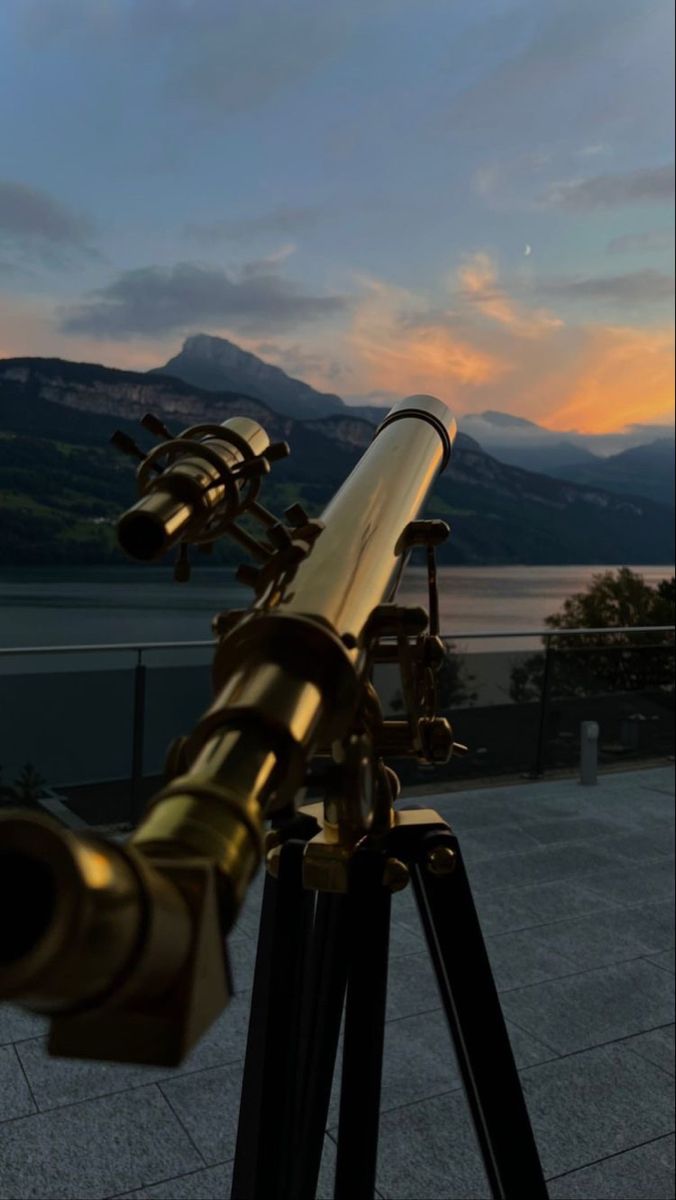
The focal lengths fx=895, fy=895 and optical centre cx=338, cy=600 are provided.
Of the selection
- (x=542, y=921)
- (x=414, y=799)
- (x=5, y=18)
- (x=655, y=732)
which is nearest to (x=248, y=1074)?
(x=542, y=921)

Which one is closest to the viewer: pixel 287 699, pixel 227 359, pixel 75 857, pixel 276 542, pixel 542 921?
pixel 75 857

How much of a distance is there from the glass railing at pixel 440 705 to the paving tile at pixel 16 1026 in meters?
1.08

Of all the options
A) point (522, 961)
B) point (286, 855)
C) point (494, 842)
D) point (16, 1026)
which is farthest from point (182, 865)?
point (494, 842)

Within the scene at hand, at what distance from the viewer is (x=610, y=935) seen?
3764 mm

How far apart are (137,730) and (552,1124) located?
10.4 feet

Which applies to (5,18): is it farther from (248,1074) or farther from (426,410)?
(248,1074)

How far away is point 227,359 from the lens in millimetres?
22344

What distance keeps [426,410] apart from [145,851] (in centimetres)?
122

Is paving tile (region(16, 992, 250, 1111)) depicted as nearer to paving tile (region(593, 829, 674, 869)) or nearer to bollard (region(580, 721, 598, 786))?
paving tile (region(593, 829, 674, 869))

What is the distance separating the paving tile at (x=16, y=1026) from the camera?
9.09 feet

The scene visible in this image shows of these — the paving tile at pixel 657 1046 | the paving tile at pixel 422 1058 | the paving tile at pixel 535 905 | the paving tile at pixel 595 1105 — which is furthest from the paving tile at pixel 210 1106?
the paving tile at pixel 535 905

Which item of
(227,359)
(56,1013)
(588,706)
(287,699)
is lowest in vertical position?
(588,706)

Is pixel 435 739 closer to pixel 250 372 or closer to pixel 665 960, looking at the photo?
pixel 665 960

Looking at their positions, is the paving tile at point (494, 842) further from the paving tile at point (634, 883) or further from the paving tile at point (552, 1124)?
the paving tile at point (552, 1124)
